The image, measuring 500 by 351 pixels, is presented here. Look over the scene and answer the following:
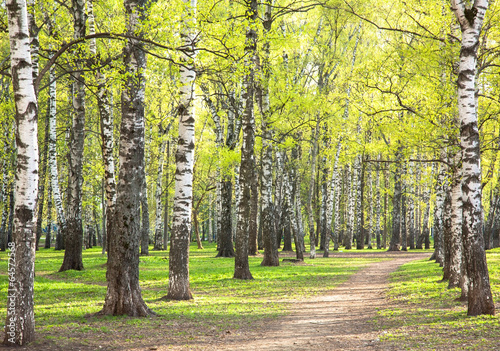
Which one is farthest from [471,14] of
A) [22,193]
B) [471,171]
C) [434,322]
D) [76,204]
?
[76,204]

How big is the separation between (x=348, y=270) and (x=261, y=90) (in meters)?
8.92

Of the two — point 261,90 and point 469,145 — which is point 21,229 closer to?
point 469,145

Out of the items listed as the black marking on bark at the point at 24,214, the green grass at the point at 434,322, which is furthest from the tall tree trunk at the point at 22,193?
A: the green grass at the point at 434,322

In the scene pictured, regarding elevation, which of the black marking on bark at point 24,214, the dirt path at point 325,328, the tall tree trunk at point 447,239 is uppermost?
the black marking on bark at point 24,214

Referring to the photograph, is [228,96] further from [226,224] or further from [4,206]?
[4,206]

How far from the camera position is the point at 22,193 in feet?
19.7

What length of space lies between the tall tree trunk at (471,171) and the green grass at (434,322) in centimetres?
46

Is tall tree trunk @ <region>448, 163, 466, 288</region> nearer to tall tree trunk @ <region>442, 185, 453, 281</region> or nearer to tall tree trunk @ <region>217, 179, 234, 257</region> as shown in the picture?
tall tree trunk @ <region>442, 185, 453, 281</region>

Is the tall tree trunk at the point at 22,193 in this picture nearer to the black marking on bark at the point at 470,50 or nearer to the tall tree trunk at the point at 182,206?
the tall tree trunk at the point at 182,206

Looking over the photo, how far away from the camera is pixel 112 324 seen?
24.9ft

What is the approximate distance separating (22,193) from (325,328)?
5780 mm

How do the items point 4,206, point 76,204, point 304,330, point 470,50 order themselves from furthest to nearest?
point 4,206
point 76,204
point 470,50
point 304,330

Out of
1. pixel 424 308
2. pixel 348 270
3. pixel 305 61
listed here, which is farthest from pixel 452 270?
pixel 305 61

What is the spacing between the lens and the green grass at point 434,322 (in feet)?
22.0
